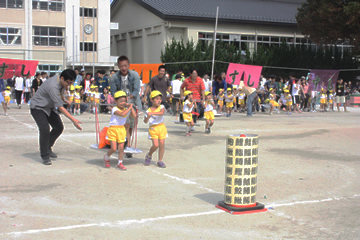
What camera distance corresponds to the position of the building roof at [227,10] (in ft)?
125

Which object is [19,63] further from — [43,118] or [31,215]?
[31,215]

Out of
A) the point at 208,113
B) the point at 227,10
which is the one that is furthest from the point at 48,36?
the point at 208,113

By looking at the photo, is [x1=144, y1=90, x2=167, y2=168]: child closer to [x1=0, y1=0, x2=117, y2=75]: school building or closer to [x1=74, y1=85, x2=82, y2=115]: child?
[x1=74, y1=85, x2=82, y2=115]: child

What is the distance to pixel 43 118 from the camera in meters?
7.98

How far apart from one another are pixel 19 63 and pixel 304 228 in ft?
60.5

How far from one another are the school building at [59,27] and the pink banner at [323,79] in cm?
2235

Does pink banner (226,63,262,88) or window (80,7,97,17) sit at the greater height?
window (80,7,97,17)

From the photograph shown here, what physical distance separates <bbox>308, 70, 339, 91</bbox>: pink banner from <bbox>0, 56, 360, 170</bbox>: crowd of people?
12.4 inches

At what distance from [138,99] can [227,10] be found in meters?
34.0

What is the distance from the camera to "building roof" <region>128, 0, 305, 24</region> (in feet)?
125

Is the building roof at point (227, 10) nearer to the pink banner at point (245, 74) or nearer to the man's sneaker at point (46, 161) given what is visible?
the pink banner at point (245, 74)

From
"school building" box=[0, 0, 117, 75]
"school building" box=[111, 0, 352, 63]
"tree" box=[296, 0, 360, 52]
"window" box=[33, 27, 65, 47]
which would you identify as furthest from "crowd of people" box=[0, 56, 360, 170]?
"window" box=[33, 27, 65, 47]

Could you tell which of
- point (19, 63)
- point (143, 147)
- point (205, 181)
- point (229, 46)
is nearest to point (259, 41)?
point (229, 46)

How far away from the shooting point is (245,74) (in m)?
21.1
